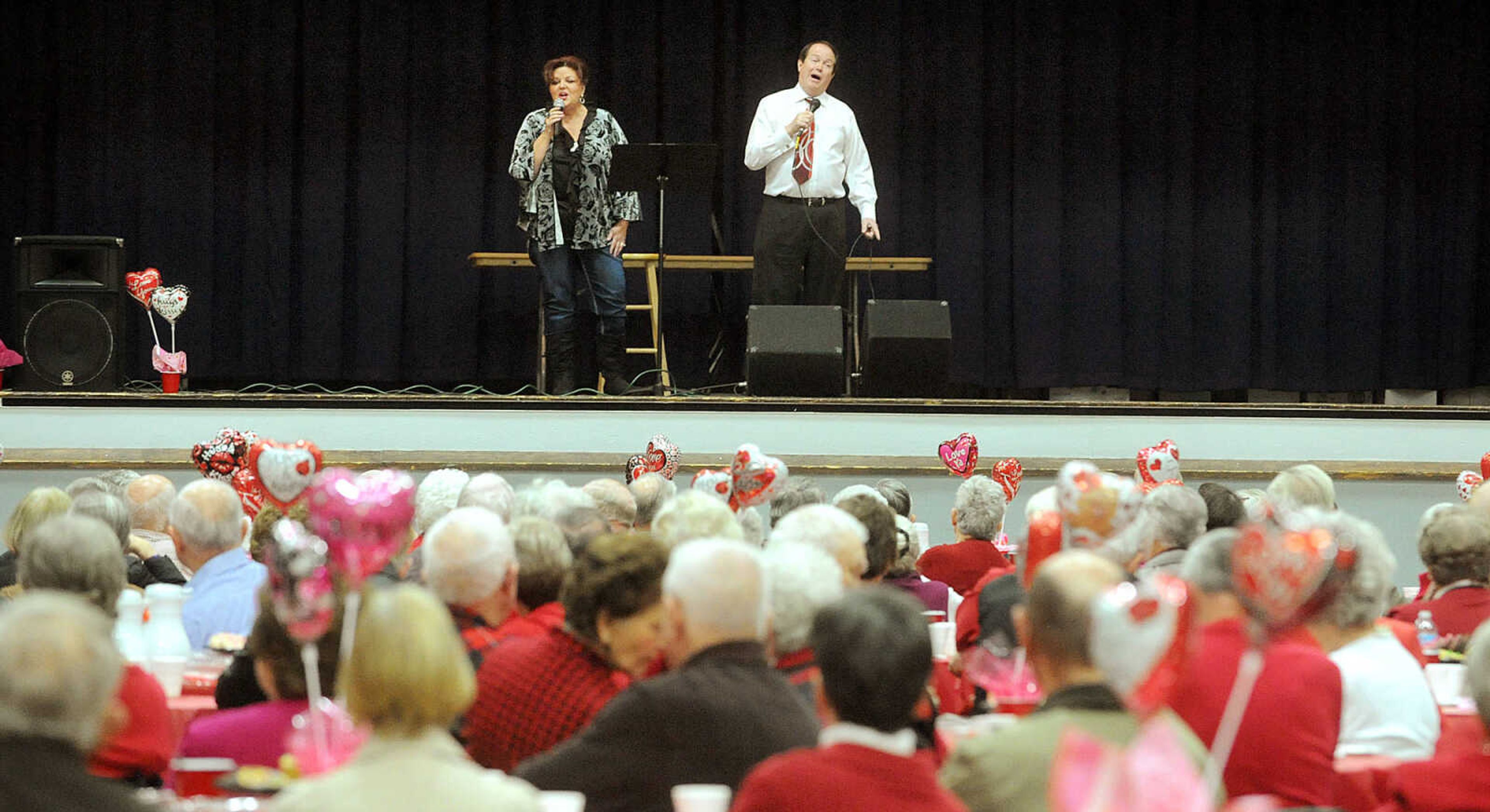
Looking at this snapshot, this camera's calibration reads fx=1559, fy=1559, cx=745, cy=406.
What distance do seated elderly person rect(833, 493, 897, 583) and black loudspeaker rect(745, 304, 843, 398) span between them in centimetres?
326

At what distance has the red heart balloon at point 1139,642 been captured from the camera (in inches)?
65.5

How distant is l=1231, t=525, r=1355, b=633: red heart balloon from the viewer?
75.5 inches

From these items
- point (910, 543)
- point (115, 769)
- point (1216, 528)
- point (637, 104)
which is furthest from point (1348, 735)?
point (637, 104)

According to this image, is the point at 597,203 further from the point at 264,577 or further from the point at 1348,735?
the point at 1348,735

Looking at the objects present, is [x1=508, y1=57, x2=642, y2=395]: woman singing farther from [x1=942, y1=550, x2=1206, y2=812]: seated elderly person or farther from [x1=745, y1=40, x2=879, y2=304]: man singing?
[x1=942, y1=550, x2=1206, y2=812]: seated elderly person

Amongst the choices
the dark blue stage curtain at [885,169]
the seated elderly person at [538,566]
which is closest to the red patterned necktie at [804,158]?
the dark blue stage curtain at [885,169]

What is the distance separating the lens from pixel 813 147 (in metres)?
6.96

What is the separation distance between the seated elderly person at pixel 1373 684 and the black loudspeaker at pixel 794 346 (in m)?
4.11

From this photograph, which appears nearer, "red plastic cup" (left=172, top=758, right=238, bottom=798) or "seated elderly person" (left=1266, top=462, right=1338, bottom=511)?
"red plastic cup" (left=172, top=758, right=238, bottom=798)

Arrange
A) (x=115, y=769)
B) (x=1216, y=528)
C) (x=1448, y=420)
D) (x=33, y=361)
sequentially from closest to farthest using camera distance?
1. (x=115, y=769)
2. (x=1216, y=528)
3. (x=1448, y=420)
4. (x=33, y=361)

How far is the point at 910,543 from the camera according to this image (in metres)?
3.89

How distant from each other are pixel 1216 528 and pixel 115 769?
302 centimetres

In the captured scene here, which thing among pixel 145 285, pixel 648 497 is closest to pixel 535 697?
pixel 648 497

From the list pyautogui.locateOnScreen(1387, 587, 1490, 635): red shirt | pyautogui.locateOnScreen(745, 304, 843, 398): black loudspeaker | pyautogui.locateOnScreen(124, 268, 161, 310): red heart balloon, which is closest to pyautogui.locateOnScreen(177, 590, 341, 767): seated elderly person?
pyautogui.locateOnScreen(1387, 587, 1490, 635): red shirt
